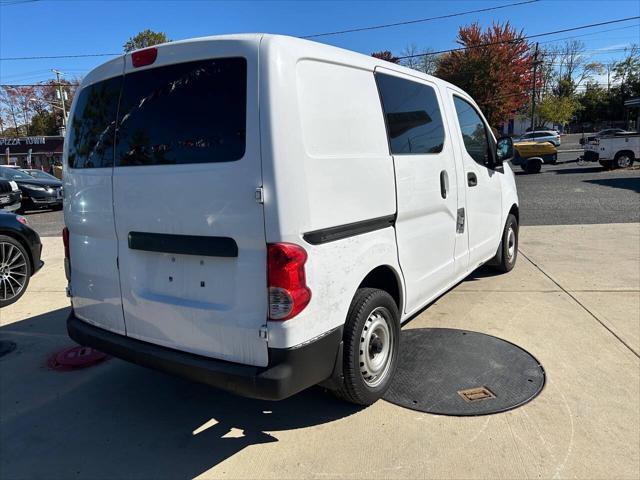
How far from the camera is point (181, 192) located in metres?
2.48

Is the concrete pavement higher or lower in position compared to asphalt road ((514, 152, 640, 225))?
lower

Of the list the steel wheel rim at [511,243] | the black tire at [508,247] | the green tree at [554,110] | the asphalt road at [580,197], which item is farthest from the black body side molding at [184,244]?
the green tree at [554,110]

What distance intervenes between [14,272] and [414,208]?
476cm

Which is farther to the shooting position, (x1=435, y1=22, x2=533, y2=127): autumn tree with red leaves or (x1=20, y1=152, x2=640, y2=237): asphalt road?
(x1=435, y1=22, x2=533, y2=127): autumn tree with red leaves

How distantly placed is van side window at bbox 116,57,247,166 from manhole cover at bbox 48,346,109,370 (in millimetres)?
1957

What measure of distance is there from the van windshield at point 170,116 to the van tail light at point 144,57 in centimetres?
5

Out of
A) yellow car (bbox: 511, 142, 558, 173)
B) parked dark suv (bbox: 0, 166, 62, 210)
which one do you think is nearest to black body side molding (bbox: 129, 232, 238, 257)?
parked dark suv (bbox: 0, 166, 62, 210)

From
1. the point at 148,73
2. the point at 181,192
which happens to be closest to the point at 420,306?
the point at 181,192

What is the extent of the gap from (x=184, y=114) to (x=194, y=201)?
1.59ft

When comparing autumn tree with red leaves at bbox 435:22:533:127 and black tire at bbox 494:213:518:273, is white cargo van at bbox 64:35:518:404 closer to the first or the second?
black tire at bbox 494:213:518:273

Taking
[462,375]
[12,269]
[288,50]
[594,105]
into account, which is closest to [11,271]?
[12,269]

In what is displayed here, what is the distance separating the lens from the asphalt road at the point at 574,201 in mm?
9930

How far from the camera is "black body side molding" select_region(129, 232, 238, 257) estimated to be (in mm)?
2381

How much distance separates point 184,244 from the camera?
8.23 ft
